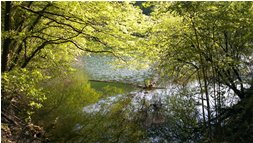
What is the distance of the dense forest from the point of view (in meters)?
8.96

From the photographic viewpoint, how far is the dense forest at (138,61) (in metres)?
8.96

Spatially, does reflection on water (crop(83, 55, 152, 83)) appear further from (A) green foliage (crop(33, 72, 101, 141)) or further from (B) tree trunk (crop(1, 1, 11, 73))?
(B) tree trunk (crop(1, 1, 11, 73))

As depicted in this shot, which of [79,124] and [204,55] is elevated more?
[204,55]

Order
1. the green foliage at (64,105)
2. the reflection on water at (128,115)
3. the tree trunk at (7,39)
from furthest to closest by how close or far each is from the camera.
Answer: the green foliage at (64,105)
the reflection on water at (128,115)
the tree trunk at (7,39)

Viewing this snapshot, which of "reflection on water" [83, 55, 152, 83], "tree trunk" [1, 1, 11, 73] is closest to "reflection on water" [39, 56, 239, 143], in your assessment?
"tree trunk" [1, 1, 11, 73]

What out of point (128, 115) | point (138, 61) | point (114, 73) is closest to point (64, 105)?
point (128, 115)

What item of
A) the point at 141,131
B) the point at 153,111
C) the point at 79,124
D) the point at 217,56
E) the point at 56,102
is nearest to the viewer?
the point at 217,56

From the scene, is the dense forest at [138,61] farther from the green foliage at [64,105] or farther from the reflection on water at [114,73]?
the reflection on water at [114,73]

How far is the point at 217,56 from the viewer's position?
9.81m

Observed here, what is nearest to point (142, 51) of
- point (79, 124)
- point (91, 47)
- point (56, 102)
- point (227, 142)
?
point (91, 47)

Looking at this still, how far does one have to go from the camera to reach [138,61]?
540 inches

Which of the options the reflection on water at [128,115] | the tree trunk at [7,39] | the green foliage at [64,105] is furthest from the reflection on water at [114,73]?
the tree trunk at [7,39]

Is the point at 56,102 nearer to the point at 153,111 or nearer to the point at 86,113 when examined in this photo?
the point at 86,113

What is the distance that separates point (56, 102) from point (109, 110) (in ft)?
8.41
